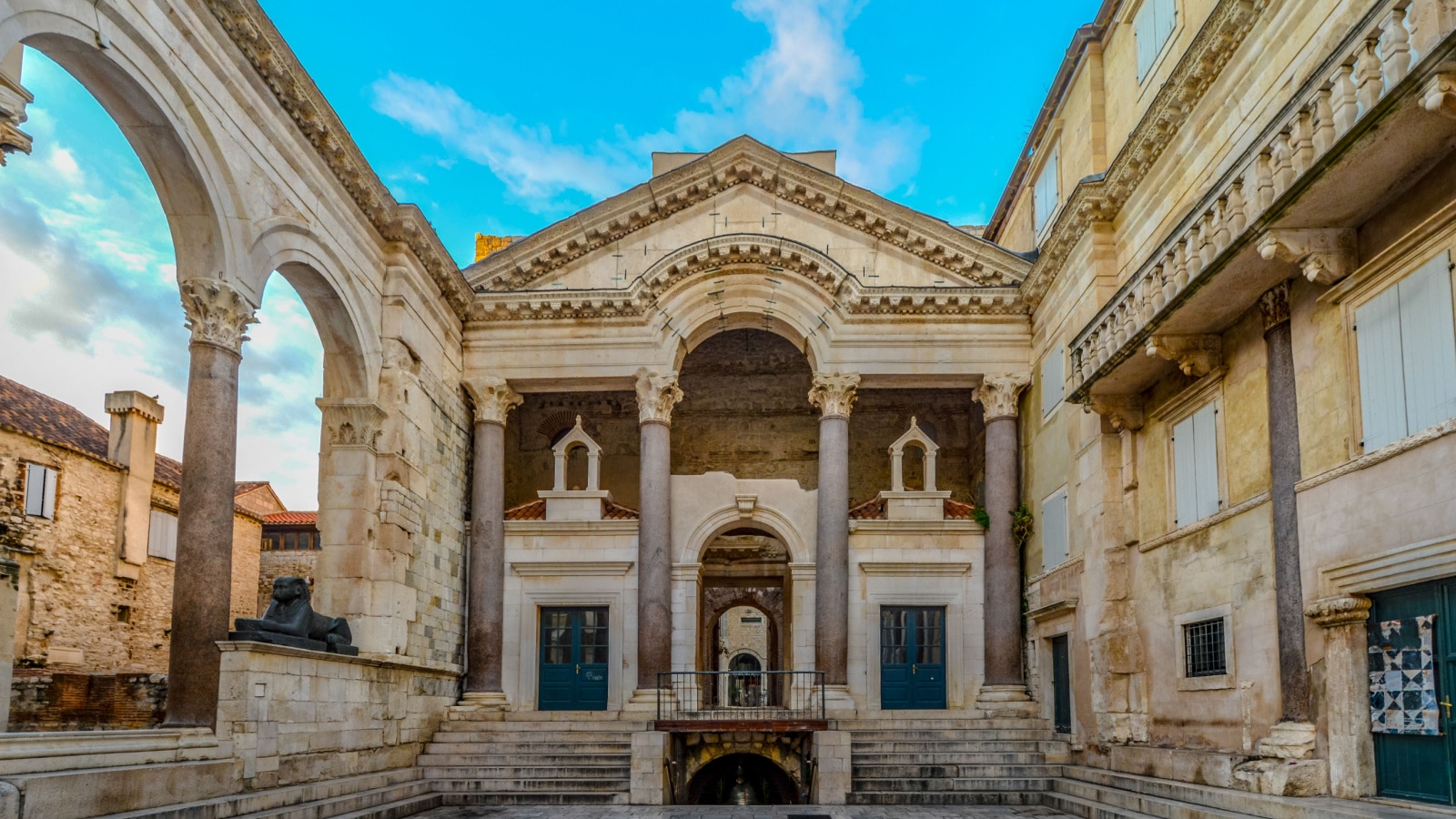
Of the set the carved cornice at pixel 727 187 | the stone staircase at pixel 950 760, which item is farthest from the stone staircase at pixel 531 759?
the carved cornice at pixel 727 187

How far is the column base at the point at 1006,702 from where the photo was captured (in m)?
21.7

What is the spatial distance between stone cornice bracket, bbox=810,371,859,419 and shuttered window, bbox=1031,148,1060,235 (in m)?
5.09

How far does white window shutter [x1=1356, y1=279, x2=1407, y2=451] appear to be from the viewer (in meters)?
10.6

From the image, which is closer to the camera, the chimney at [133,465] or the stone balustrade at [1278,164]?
the stone balustrade at [1278,164]

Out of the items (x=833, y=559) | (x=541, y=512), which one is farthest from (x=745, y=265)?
(x=541, y=512)

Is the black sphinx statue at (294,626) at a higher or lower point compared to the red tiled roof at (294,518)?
lower

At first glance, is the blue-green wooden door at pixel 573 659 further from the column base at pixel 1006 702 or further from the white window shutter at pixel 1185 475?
the white window shutter at pixel 1185 475

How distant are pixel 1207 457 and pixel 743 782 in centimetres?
957

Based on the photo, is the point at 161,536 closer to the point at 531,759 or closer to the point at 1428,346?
the point at 531,759

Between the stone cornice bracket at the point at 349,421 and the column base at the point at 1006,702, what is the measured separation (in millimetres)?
11639

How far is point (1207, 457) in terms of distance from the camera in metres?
14.9

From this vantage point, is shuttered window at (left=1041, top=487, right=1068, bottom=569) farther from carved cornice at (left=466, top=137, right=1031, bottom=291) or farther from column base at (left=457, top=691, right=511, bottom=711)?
column base at (left=457, top=691, right=511, bottom=711)

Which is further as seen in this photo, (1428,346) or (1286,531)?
(1286,531)

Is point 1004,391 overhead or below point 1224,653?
overhead
